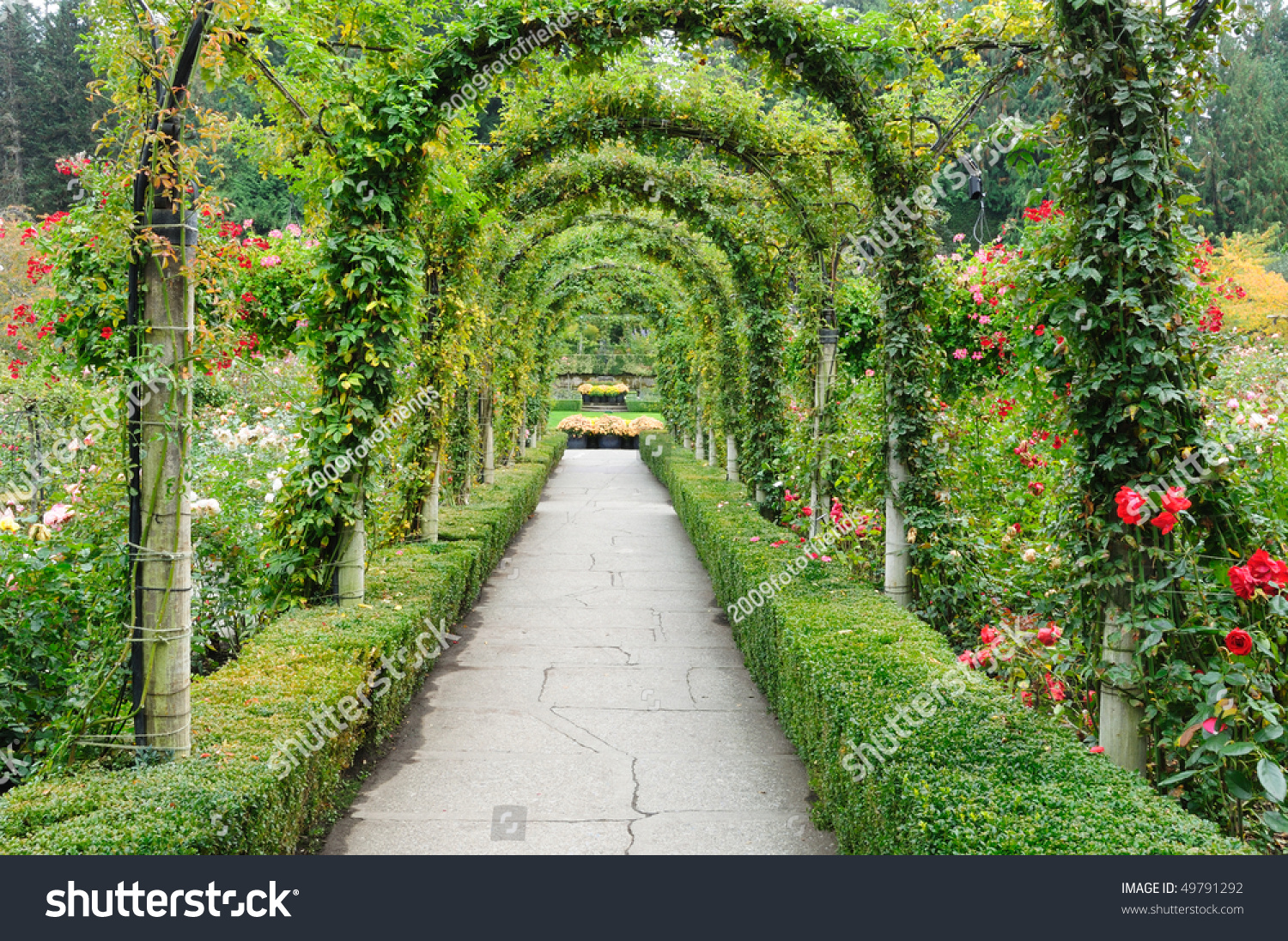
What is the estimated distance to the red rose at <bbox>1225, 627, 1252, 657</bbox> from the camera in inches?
92.0

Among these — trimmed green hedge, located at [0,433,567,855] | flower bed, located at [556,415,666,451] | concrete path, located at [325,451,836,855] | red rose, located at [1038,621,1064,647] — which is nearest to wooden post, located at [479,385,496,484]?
concrete path, located at [325,451,836,855]

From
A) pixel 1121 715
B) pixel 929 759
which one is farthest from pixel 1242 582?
pixel 929 759

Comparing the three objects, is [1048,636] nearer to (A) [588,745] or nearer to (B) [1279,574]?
(B) [1279,574]

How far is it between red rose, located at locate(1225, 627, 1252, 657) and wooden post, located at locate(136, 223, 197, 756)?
3.07 meters

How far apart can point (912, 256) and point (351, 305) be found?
122 inches

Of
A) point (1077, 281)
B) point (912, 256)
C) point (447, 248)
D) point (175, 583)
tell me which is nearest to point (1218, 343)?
point (1077, 281)

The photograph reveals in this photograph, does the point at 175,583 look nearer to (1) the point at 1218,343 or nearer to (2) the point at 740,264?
(1) the point at 1218,343

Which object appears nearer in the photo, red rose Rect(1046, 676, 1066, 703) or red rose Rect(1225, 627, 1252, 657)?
red rose Rect(1225, 627, 1252, 657)

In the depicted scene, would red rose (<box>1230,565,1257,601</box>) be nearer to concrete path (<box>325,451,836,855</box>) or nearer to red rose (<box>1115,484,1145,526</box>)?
red rose (<box>1115,484,1145,526</box>)

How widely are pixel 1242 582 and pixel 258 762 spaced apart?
9.62ft

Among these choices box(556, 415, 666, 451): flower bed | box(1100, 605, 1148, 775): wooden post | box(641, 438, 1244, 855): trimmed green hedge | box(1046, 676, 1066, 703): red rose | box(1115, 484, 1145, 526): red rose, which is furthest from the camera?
box(556, 415, 666, 451): flower bed

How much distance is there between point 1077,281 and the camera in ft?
9.03

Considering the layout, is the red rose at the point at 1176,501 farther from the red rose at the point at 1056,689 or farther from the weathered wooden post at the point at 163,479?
the weathered wooden post at the point at 163,479

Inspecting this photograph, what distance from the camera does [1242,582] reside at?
2381mm
